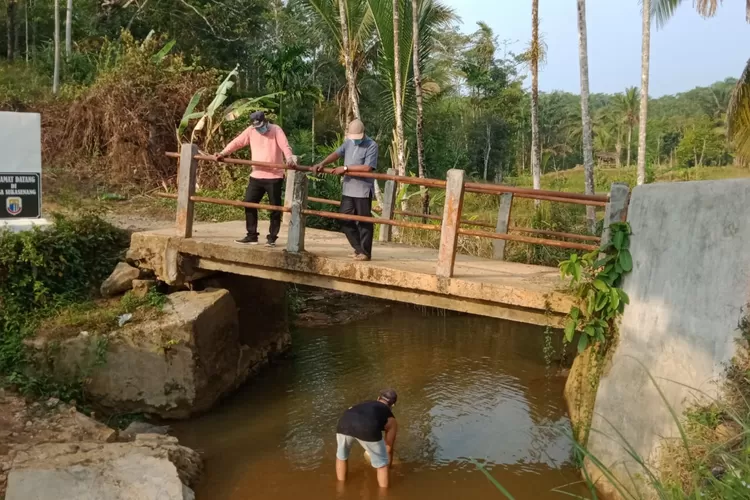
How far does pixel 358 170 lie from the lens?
623 centimetres

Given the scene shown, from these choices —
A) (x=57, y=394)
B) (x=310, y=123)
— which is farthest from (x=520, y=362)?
(x=310, y=123)

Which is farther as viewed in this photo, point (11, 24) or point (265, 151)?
point (11, 24)

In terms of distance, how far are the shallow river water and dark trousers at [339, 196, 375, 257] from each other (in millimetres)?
2064

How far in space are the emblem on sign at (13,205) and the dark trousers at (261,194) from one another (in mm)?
2491

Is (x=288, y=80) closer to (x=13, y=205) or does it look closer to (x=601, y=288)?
(x=13, y=205)

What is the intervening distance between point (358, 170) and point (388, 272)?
3.51 ft

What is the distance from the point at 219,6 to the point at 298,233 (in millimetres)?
16380

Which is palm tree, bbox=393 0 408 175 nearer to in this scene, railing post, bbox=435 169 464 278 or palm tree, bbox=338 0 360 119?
palm tree, bbox=338 0 360 119

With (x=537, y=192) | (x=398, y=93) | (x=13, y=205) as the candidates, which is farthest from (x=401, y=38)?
(x=13, y=205)

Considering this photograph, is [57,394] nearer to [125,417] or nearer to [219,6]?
[125,417]

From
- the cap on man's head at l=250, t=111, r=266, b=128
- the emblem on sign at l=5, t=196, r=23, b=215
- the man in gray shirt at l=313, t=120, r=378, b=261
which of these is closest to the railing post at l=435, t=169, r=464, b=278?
the man in gray shirt at l=313, t=120, r=378, b=261

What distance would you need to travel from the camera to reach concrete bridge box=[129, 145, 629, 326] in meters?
5.88

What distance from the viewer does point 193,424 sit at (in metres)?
6.86

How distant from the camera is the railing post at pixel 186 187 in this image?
7168 millimetres
